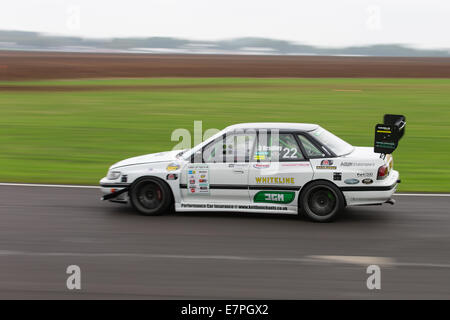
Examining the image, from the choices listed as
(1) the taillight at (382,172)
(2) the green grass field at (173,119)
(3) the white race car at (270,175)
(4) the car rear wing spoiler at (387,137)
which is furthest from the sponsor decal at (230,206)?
(2) the green grass field at (173,119)

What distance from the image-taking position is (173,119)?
22859 millimetres

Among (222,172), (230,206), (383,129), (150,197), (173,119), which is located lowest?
(230,206)

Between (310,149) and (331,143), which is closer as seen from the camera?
(310,149)

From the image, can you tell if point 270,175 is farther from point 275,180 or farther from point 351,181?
point 351,181

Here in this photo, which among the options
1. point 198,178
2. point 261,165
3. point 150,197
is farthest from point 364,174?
point 150,197

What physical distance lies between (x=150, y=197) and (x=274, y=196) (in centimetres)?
186

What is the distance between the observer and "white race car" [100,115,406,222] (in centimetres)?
870

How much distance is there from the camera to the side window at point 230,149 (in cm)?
901

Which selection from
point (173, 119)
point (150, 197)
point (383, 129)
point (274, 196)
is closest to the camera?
point (383, 129)

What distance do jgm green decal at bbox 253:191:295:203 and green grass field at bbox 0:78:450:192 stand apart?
3.93 meters

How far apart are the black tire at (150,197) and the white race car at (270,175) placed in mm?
15

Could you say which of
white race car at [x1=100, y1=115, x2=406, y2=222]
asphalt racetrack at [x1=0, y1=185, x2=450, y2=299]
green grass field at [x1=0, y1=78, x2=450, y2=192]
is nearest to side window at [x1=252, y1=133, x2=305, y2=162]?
→ white race car at [x1=100, y1=115, x2=406, y2=222]

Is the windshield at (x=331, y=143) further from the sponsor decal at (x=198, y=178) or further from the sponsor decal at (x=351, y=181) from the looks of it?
the sponsor decal at (x=198, y=178)
